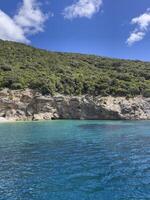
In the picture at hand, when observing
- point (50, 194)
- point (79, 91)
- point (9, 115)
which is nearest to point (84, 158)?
point (50, 194)

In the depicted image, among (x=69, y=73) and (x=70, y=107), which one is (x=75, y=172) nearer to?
(x=70, y=107)

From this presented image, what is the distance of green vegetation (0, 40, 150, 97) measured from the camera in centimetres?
7656

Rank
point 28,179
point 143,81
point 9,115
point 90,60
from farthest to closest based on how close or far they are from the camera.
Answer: point 90,60, point 143,81, point 9,115, point 28,179

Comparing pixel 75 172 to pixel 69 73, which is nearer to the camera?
pixel 75 172

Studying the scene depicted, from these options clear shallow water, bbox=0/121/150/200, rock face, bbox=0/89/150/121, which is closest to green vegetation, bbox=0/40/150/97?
rock face, bbox=0/89/150/121

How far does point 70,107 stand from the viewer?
73.3 metres

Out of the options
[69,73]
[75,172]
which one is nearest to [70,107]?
[69,73]

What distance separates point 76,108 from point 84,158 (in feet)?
165

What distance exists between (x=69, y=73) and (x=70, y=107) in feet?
54.7

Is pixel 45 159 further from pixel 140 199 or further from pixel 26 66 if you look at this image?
pixel 26 66

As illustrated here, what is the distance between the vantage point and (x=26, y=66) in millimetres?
88938

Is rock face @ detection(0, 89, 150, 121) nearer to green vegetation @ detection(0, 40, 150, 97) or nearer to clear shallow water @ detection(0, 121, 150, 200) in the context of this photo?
green vegetation @ detection(0, 40, 150, 97)

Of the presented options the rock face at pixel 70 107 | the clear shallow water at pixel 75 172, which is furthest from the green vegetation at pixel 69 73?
the clear shallow water at pixel 75 172

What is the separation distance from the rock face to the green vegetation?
269 cm
